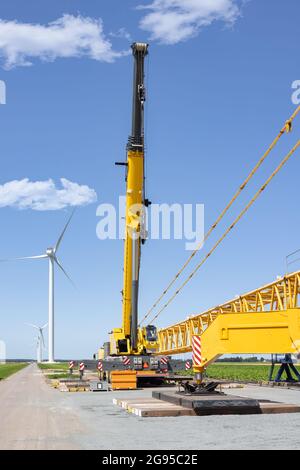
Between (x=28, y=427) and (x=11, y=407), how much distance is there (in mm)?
8041

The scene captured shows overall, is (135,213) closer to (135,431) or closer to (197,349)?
(197,349)

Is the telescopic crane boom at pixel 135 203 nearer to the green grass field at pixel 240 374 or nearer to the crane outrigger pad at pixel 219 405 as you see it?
the crane outrigger pad at pixel 219 405

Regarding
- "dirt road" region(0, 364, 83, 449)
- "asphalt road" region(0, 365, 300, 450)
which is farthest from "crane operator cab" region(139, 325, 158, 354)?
"asphalt road" region(0, 365, 300, 450)

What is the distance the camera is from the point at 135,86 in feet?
118

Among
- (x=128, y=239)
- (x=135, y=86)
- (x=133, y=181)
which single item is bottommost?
(x=128, y=239)

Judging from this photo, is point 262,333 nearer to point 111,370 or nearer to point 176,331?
point 111,370

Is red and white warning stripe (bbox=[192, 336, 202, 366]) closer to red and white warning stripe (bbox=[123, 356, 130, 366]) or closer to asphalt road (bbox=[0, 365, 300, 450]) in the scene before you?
asphalt road (bbox=[0, 365, 300, 450])

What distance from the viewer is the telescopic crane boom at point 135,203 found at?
3541 cm

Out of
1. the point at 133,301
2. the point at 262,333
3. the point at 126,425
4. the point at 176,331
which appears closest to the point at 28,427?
the point at 126,425

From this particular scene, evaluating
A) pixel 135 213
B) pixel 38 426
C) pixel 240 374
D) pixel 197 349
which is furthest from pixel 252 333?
pixel 240 374

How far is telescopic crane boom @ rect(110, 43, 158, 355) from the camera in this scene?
116ft

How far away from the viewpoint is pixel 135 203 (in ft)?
116

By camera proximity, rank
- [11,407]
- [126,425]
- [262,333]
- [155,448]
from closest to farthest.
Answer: [155,448] → [126,425] → [262,333] → [11,407]
